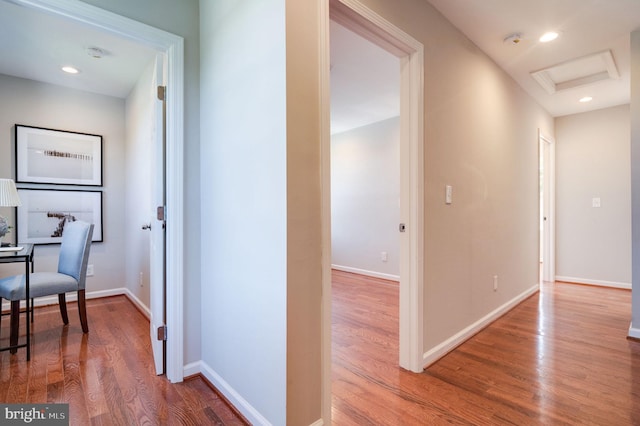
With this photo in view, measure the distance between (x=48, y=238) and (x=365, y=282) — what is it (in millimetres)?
3793

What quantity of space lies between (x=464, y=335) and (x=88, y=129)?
14.0 ft

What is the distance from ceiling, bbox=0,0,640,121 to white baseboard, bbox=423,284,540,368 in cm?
226

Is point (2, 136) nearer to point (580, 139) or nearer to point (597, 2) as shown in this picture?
point (597, 2)

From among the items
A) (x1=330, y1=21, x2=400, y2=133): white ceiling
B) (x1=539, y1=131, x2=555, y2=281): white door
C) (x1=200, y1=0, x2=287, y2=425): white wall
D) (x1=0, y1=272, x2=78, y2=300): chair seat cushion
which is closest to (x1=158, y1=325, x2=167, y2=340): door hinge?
(x1=200, y1=0, x2=287, y2=425): white wall

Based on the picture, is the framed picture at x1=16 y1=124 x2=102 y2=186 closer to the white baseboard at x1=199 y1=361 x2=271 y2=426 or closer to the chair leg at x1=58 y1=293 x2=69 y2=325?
the chair leg at x1=58 y1=293 x2=69 y2=325

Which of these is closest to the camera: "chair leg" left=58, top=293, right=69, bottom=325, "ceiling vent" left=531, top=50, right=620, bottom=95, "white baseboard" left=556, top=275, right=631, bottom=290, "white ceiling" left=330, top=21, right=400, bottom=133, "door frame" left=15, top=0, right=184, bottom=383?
"door frame" left=15, top=0, right=184, bottom=383

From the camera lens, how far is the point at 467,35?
8.12 ft

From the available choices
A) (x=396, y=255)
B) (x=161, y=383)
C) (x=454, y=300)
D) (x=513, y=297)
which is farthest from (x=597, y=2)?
(x=161, y=383)

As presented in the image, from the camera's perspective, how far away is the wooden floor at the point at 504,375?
5.18 ft

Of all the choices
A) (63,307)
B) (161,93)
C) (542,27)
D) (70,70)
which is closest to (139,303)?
(63,307)

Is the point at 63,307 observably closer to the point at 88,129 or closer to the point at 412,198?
the point at 88,129

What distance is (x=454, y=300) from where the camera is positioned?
92.0 inches

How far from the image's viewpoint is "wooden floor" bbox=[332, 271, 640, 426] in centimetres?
158

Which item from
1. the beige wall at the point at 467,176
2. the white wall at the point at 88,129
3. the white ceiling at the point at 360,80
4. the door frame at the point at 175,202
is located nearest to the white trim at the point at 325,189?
the beige wall at the point at 467,176
